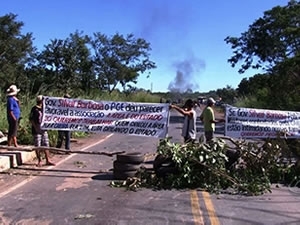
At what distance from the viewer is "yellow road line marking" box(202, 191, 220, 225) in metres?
7.84

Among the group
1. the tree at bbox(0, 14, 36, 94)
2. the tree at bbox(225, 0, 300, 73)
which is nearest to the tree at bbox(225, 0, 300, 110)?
the tree at bbox(225, 0, 300, 73)

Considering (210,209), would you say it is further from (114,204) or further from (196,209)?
(114,204)

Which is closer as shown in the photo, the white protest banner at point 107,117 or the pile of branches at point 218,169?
the pile of branches at point 218,169

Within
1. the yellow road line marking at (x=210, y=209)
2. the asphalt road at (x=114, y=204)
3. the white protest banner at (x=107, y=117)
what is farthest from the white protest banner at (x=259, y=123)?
the yellow road line marking at (x=210, y=209)

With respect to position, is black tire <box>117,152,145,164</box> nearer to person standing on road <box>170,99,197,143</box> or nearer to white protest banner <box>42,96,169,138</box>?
white protest banner <box>42,96,169,138</box>

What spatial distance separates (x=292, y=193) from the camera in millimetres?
10398

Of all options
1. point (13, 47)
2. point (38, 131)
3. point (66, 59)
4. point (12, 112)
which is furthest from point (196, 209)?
point (13, 47)

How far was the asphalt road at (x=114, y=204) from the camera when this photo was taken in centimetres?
794

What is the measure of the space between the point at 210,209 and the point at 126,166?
3134 millimetres

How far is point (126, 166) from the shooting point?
11.4 m

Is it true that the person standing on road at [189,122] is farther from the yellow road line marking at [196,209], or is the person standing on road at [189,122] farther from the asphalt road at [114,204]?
the yellow road line marking at [196,209]

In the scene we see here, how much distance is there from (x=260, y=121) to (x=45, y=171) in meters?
5.78

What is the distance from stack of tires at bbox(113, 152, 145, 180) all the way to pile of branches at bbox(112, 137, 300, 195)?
0.20 metres

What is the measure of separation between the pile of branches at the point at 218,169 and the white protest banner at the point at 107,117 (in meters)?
1.74
